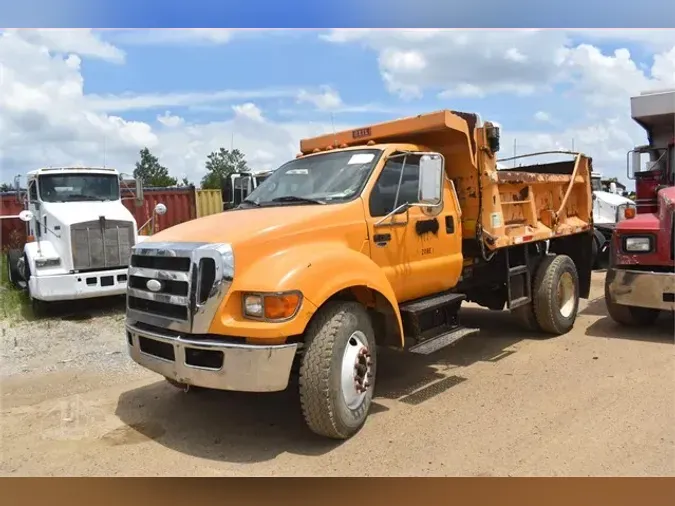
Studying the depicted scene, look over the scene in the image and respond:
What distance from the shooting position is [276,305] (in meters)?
3.94

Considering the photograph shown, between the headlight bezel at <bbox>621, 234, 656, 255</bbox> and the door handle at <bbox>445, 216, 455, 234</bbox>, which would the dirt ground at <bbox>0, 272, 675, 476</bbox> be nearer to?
the headlight bezel at <bbox>621, 234, 656, 255</bbox>

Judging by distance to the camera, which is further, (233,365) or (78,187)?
(78,187)

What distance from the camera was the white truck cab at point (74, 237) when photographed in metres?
8.98

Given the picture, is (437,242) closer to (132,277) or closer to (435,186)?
(435,186)

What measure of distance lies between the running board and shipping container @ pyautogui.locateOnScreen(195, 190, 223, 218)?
14728mm

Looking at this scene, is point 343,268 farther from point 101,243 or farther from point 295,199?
point 101,243

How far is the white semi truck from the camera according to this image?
8.98 metres

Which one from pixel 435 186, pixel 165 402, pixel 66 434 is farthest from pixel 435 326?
pixel 66 434

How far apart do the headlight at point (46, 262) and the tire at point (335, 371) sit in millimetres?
6339

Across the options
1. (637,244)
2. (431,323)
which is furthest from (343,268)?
(637,244)

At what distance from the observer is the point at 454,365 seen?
6.19 meters

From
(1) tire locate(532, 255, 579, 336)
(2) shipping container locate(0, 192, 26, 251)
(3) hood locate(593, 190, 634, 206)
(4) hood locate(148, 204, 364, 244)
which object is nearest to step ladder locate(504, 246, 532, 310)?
(1) tire locate(532, 255, 579, 336)

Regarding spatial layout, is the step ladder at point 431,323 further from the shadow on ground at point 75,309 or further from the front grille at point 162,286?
the shadow on ground at point 75,309

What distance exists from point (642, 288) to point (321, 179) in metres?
3.99
